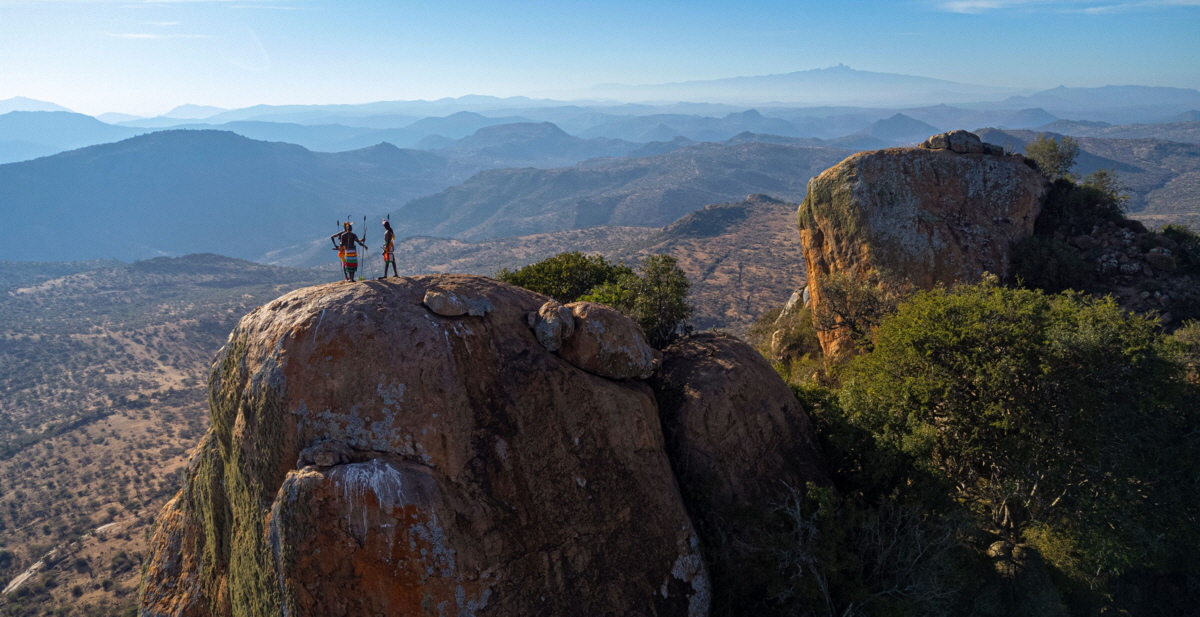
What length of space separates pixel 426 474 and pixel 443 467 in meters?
0.41

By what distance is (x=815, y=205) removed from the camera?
3194cm

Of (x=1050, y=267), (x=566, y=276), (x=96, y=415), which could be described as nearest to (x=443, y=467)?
(x=566, y=276)

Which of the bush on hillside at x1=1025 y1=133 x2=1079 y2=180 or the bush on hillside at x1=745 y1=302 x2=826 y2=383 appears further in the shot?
the bush on hillside at x1=1025 y1=133 x2=1079 y2=180

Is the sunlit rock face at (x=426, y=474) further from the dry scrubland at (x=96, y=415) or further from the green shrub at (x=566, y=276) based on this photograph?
the dry scrubland at (x=96, y=415)

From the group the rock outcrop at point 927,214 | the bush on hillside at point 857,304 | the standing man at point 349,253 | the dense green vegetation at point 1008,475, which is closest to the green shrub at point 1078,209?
the rock outcrop at point 927,214

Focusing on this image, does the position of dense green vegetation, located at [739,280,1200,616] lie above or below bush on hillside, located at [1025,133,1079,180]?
below

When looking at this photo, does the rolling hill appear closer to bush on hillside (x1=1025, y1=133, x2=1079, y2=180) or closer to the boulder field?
bush on hillside (x1=1025, y1=133, x2=1079, y2=180)

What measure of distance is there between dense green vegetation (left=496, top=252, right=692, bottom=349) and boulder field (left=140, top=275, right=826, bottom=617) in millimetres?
4665

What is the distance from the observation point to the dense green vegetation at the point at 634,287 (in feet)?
67.4

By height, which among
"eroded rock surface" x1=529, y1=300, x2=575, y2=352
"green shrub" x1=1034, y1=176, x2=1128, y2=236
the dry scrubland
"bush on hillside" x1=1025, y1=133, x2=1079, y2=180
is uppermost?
"bush on hillside" x1=1025, y1=133, x2=1079, y2=180

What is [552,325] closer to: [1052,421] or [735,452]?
[735,452]

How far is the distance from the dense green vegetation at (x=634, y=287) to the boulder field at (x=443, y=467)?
184 inches

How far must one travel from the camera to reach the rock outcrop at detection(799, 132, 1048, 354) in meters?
27.5

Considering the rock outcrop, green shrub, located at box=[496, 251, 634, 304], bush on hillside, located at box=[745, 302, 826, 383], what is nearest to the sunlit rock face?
green shrub, located at box=[496, 251, 634, 304]
